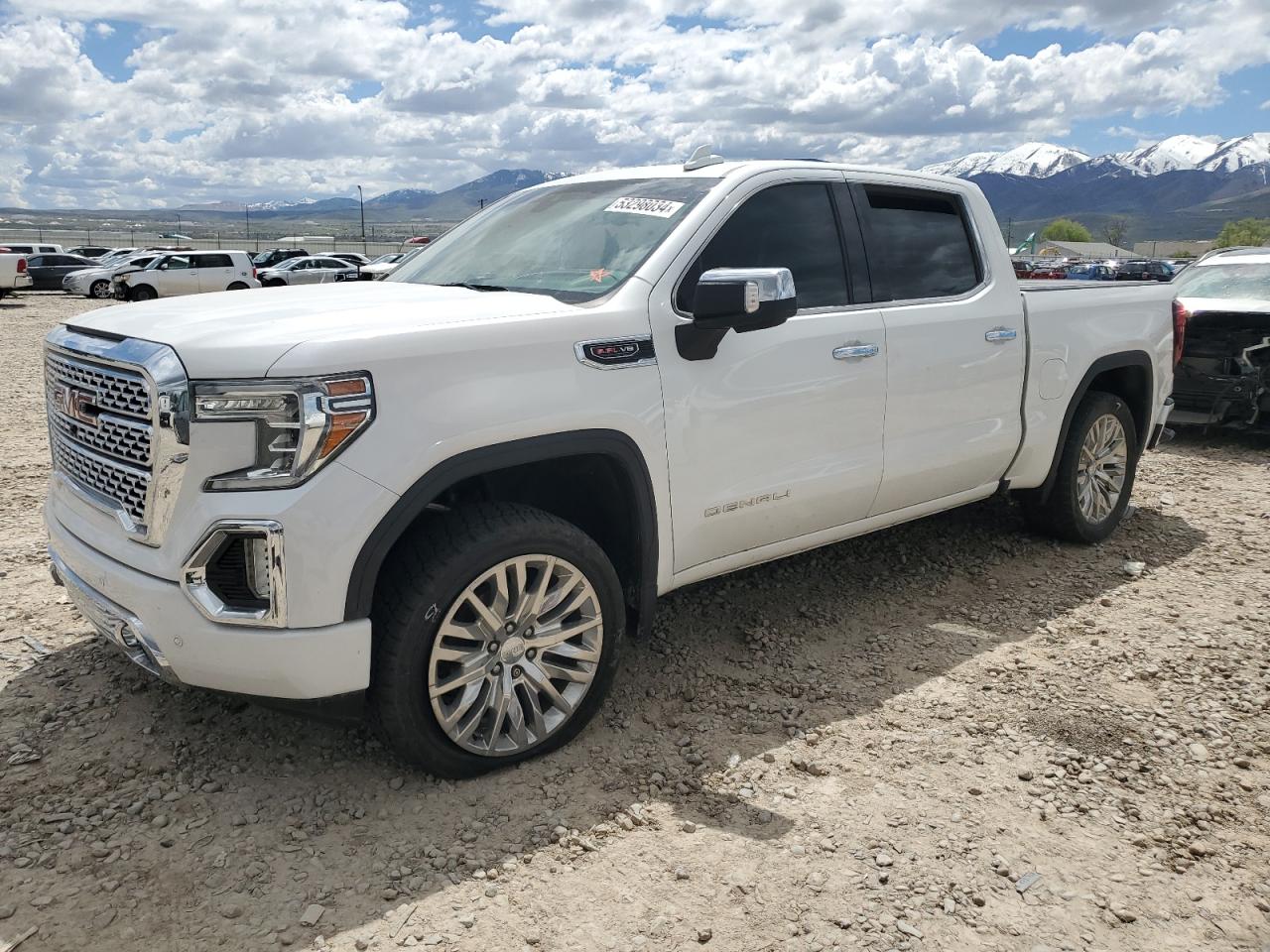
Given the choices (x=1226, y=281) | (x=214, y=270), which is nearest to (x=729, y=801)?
(x=1226, y=281)

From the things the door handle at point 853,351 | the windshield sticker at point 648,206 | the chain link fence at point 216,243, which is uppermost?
the chain link fence at point 216,243

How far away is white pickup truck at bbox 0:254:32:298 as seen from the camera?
84.8ft

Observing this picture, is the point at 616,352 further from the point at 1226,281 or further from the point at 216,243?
the point at 216,243

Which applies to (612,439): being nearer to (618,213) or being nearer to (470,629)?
(470,629)

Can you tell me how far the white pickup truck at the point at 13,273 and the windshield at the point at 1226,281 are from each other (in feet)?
85.8

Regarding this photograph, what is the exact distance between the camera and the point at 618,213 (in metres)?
3.90

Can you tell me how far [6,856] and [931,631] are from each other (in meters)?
3.53

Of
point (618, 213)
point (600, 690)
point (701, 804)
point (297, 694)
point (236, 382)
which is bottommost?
point (701, 804)

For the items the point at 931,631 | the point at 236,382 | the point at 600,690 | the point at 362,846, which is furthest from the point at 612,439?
the point at 931,631

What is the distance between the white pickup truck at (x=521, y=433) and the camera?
2.78 meters

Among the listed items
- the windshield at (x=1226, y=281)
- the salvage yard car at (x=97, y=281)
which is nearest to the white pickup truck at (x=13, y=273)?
the salvage yard car at (x=97, y=281)

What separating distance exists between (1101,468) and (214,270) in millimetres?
29549

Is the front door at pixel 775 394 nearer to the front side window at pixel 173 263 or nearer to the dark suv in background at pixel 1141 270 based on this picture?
the front side window at pixel 173 263

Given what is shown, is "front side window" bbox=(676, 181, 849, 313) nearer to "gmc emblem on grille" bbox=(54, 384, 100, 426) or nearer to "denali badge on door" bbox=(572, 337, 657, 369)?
"denali badge on door" bbox=(572, 337, 657, 369)
